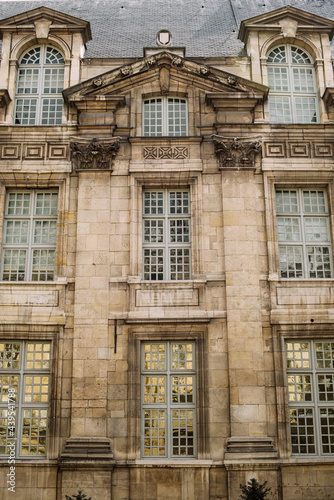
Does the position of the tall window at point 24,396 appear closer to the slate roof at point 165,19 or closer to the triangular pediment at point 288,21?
the slate roof at point 165,19

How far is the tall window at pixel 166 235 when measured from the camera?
13789 millimetres

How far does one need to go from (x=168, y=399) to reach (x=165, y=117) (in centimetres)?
758

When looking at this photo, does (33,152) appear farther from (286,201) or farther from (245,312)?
(245,312)

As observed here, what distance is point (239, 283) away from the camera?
43.5ft

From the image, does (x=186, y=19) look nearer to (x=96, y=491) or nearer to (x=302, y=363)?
(x=302, y=363)

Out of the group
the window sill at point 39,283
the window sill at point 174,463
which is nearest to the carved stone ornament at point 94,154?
the window sill at point 39,283

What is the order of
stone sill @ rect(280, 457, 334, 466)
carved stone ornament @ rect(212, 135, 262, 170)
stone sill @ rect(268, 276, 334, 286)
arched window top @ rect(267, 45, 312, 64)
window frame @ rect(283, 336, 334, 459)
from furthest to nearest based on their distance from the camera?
arched window top @ rect(267, 45, 312, 64)
carved stone ornament @ rect(212, 135, 262, 170)
stone sill @ rect(268, 276, 334, 286)
window frame @ rect(283, 336, 334, 459)
stone sill @ rect(280, 457, 334, 466)

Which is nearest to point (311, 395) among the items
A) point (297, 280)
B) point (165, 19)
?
Answer: point (297, 280)

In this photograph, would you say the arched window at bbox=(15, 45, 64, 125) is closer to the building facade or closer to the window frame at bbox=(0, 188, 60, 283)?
the building facade

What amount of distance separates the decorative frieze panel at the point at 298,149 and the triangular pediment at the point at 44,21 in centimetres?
660

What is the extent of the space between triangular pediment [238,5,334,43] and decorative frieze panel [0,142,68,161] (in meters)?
6.59

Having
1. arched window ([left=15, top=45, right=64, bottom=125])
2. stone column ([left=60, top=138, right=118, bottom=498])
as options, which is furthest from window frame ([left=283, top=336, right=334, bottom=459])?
arched window ([left=15, top=45, right=64, bottom=125])

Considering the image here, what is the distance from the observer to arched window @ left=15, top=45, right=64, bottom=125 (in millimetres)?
15141

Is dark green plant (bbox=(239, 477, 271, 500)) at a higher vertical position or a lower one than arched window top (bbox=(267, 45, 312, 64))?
lower
